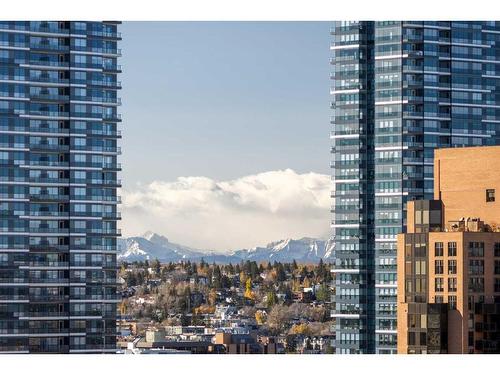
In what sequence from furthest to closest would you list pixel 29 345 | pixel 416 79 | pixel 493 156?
pixel 416 79
pixel 29 345
pixel 493 156

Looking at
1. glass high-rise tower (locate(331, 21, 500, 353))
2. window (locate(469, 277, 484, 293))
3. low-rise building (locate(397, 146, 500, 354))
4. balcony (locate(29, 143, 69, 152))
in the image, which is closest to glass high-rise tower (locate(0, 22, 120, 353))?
balcony (locate(29, 143, 69, 152))

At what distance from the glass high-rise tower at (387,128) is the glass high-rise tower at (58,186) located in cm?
2532

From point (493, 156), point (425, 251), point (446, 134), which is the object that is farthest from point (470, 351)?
point (446, 134)

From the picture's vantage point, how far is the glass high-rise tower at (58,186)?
167375 mm

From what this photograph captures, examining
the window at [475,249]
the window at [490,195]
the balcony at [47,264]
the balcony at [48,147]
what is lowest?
the balcony at [47,264]

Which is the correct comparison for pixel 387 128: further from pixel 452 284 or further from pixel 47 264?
pixel 452 284

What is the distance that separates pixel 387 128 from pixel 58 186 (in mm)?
32778

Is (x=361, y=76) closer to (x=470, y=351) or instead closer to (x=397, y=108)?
(x=397, y=108)

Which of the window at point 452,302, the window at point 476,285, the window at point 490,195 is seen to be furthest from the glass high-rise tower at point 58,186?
the window at point 476,285

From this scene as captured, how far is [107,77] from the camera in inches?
6654

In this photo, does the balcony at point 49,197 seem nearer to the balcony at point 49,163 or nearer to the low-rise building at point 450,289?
the balcony at point 49,163

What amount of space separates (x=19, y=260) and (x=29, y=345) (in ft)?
25.7

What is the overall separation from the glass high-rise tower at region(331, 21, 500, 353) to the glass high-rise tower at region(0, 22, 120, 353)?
2532cm

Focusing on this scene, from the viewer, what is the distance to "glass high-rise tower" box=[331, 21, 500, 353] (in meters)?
179
